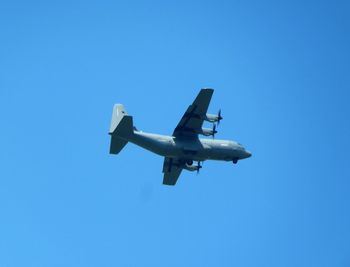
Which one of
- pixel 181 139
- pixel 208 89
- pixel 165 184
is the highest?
pixel 208 89

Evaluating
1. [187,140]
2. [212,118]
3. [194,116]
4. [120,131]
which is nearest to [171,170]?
[187,140]

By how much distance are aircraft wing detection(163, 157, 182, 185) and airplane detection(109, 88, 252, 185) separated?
1.07 feet

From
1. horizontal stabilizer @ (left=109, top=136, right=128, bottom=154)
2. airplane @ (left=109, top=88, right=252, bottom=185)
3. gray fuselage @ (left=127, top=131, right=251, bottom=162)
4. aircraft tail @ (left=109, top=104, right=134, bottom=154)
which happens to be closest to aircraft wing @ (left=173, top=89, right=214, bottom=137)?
airplane @ (left=109, top=88, right=252, bottom=185)

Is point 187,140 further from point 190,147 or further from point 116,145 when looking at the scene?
point 116,145

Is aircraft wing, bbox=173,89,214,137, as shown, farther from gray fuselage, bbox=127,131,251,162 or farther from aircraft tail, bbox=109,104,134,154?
aircraft tail, bbox=109,104,134,154

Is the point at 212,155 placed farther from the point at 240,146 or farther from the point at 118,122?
the point at 118,122

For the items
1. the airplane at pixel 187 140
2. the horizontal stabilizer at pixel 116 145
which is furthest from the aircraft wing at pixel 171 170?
the horizontal stabilizer at pixel 116 145

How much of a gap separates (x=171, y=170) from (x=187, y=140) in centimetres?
486

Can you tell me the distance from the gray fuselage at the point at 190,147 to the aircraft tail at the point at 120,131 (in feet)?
1.60

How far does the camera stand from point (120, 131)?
5269 cm

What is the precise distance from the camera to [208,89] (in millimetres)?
51656

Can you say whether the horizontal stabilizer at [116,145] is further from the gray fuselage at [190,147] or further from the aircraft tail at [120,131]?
the gray fuselage at [190,147]

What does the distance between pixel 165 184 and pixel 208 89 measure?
1127cm

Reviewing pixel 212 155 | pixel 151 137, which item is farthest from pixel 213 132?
pixel 151 137
